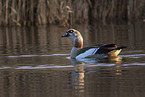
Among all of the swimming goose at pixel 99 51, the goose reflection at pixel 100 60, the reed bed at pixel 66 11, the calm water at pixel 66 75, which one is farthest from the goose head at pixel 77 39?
the reed bed at pixel 66 11

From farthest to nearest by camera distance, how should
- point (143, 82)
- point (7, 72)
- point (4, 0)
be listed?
1. point (4, 0)
2. point (7, 72)
3. point (143, 82)

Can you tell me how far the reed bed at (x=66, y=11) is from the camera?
876 inches

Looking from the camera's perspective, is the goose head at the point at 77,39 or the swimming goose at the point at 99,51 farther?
the goose head at the point at 77,39

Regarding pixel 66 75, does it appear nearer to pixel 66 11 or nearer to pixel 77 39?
pixel 77 39

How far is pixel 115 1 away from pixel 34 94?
18.5m

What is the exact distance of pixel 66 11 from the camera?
21.9 meters

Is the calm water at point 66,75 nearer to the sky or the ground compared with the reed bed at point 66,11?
nearer to the ground

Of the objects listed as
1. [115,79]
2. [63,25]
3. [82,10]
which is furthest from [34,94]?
[82,10]

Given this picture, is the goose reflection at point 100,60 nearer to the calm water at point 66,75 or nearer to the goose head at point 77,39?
the calm water at point 66,75

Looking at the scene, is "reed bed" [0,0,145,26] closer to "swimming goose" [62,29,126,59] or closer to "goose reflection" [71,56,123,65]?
"swimming goose" [62,29,126,59]

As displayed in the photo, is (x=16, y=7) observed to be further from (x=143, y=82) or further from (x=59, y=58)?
(x=143, y=82)

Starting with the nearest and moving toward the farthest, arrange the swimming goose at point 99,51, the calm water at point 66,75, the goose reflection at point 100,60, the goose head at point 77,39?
the calm water at point 66,75, the goose reflection at point 100,60, the swimming goose at point 99,51, the goose head at point 77,39

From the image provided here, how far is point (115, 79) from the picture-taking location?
741 cm

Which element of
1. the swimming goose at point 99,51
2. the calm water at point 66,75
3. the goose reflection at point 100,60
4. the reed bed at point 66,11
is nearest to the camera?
the calm water at point 66,75
